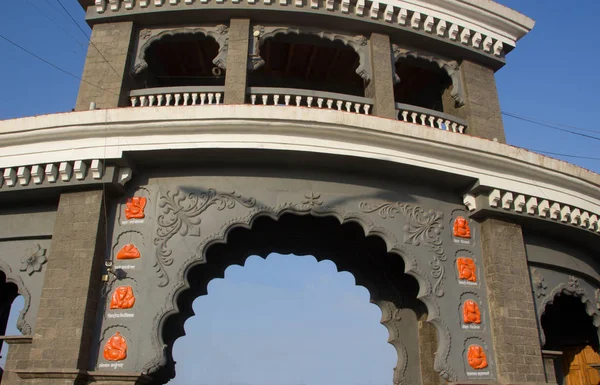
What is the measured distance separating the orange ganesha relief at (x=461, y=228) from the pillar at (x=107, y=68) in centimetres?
631

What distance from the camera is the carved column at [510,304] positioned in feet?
28.1

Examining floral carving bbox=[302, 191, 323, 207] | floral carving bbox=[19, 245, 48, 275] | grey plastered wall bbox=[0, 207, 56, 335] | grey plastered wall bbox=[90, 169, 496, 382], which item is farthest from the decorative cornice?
floral carving bbox=[19, 245, 48, 275]

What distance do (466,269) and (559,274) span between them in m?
2.39

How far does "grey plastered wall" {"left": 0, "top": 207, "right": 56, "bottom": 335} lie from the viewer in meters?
8.58

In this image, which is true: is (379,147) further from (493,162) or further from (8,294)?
(8,294)

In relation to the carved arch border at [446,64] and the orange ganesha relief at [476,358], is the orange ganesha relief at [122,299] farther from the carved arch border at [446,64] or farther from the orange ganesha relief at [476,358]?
the carved arch border at [446,64]

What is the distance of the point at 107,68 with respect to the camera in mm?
10188

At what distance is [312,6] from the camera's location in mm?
10664

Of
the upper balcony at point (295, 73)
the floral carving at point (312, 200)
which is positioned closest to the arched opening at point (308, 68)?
the upper balcony at point (295, 73)

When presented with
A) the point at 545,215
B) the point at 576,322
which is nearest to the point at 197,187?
the point at 545,215

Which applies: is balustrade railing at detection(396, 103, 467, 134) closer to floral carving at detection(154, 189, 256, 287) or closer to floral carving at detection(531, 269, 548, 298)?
floral carving at detection(531, 269, 548, 298)

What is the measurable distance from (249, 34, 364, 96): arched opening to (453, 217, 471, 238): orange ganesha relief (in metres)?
4.36

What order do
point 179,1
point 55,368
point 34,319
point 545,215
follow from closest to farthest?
point 55,368, point 34,319, point 545,215, point 179,1

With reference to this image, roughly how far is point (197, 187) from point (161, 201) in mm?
617
